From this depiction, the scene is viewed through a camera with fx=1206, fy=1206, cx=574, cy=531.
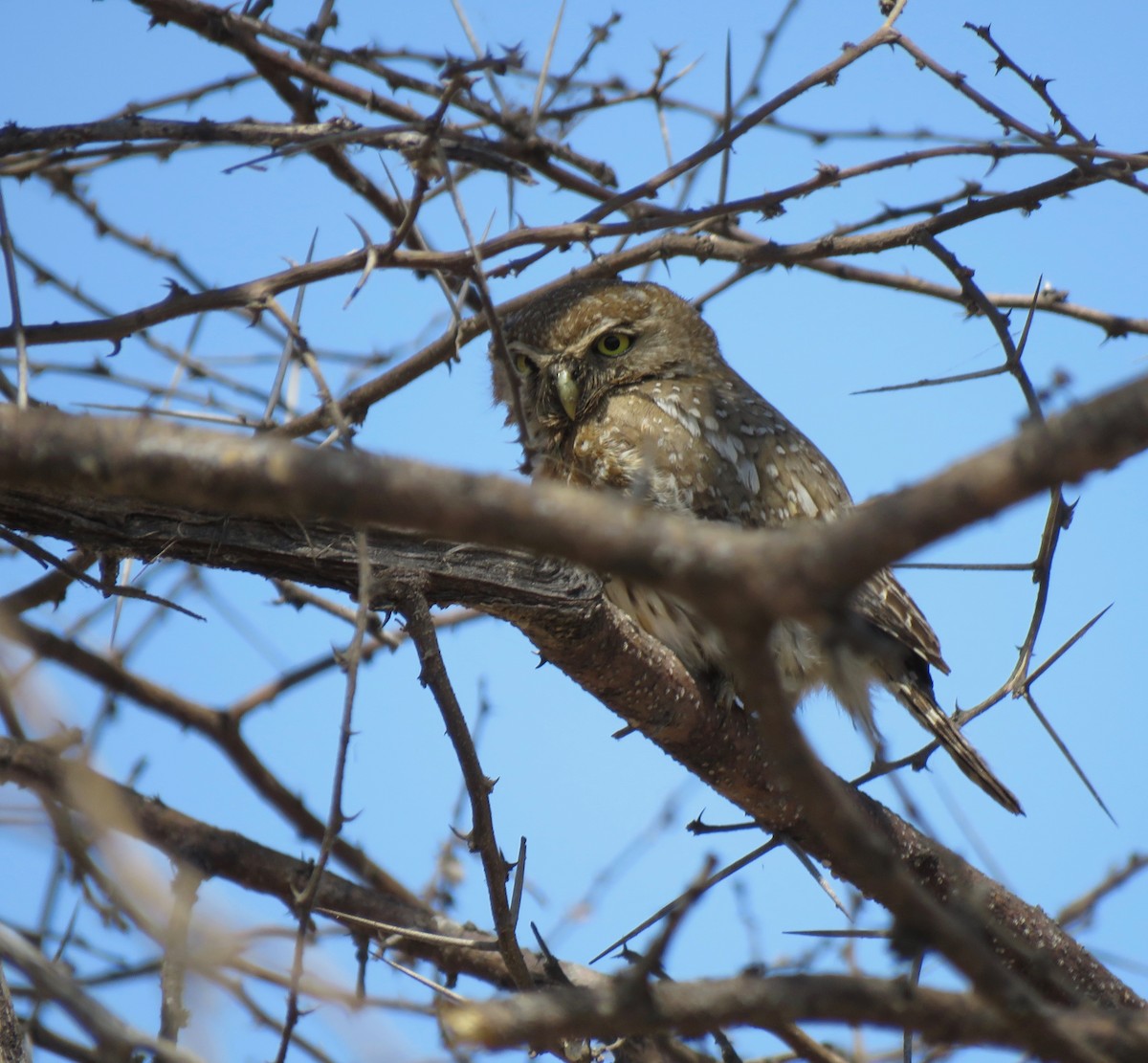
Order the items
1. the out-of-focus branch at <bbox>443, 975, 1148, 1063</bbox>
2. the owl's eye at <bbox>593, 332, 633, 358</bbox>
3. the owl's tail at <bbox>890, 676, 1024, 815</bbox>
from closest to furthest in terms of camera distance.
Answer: the out-of-focus branch at <bbox>443, 975, 1148, 1063</bbox>, the owl's tail at <bbox>890, 676, 1024, 815</bbox>, the owl's eye at <bbox>593, 332, 633, 358</bbox>

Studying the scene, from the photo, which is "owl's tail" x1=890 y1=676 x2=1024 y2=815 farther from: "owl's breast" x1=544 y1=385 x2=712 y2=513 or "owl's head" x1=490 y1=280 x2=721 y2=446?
"owl's head" x1=490 y1=280 x2=721 y2=446

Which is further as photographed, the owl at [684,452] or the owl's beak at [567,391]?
the owl's beak at [567,391]

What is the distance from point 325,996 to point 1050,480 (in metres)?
1.86

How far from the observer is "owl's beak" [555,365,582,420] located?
473cm

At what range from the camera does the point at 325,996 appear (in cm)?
244

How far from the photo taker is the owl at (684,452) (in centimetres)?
413

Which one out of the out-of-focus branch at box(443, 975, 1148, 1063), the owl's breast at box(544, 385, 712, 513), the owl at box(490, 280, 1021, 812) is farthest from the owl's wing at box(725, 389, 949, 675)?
the out-of-focus branch at box(443, 975, 1148, 1063)

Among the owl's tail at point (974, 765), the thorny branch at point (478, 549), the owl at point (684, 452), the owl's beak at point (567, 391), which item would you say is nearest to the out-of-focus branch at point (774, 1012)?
the thorny branch at point (478, 549)

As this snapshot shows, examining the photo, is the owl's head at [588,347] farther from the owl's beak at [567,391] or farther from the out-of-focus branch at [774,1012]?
the out-of-focus branch at [774,1012]

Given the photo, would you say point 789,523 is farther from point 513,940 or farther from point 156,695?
point 156,695

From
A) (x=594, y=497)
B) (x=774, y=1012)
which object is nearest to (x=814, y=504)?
(x=774, y=1012)

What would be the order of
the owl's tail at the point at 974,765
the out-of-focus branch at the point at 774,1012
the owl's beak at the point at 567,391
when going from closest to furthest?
the out-of-focus branch at the point at 774,1012 < the owl's tail at the point at 974,765 < the owl's beak at the point at 567,391

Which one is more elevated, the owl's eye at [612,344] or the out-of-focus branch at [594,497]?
the owl's eye at [612,344]

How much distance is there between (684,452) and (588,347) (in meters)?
0.86
